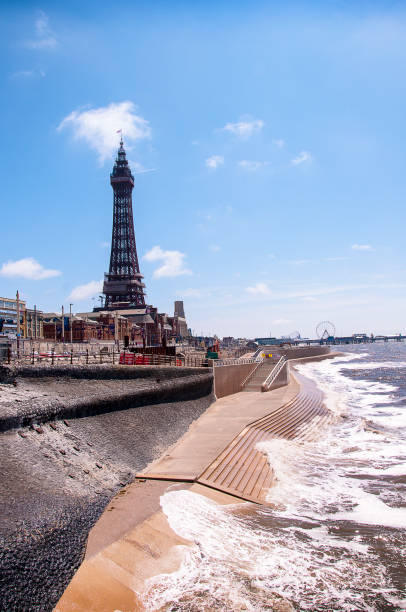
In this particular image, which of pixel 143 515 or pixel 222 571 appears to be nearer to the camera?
pixel 222 571

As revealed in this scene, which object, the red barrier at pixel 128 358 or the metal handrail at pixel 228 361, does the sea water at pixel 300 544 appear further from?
the metal handrail at pixel 228 361

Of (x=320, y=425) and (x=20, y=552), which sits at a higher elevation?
(x=20, y=552)

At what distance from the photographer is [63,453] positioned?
1161 cm

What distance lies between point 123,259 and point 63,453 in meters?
102

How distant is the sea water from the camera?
8.23 metres

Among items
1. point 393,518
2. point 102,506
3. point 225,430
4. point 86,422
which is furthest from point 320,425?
point 102,506

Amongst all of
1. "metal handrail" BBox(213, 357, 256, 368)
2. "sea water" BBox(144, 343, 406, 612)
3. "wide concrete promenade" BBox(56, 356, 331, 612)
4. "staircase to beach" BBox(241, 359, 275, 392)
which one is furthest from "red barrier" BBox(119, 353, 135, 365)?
"staircase to beach" BBox(241, 359, 275, 392)

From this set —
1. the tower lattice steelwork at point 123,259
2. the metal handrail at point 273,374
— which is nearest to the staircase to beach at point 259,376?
the metal handrail at point 273,374

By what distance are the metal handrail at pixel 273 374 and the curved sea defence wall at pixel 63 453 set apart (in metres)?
14.3

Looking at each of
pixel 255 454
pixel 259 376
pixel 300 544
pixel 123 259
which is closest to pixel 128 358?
pixel 255 454

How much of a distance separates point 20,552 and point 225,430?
12.7 meters

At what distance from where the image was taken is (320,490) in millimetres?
14031

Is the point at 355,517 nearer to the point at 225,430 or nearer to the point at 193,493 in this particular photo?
→ the point at 193,493

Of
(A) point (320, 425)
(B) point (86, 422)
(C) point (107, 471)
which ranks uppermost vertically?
(B) point (86, 422)
